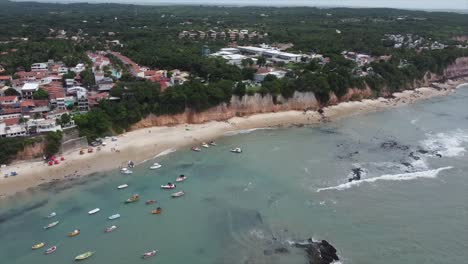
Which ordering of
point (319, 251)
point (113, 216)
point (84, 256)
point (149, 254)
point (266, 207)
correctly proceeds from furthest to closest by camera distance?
point (266, 207)
point (113, 216)
point (319, 251)
point (149, 254)
point (84, 256)

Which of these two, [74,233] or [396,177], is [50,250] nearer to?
Answer: [74,233]

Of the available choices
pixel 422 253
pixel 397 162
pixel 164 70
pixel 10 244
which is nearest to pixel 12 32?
pixel 164 70

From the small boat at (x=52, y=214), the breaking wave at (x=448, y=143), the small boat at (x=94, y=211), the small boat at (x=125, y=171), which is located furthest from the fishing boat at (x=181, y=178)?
the breaking wave at (x=448, y=143)

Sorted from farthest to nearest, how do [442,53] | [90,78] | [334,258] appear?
[442,53] → [90,78] → [334,258]

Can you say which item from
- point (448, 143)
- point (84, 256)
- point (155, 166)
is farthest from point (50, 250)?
point (448, 143)

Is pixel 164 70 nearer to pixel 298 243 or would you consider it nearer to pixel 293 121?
pixel 293 121

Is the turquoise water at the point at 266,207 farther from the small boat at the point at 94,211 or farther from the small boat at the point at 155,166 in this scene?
the small boat at the point at 155,166
